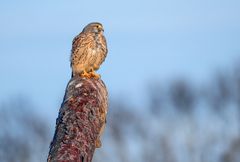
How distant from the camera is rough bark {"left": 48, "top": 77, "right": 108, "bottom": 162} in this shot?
3256 mm

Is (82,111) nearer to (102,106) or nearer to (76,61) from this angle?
(102,106)

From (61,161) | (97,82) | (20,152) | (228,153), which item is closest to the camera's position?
(61,161)

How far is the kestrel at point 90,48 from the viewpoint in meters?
13.9

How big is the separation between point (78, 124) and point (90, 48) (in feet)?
35.4

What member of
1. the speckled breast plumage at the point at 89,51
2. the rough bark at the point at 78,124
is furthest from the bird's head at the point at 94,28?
the rough bark at the point at 78,124

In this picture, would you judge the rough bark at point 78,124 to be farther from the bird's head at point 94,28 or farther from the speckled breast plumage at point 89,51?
the bird's head at point 94,28

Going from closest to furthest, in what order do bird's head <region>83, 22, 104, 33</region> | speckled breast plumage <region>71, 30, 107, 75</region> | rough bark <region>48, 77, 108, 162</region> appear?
rough bark <region>48, 77, 108, 162</region> → speckled breast plumage <region>71, 30, 107, 75</region> → bird's head <region>83, 22, 104, 33</region>

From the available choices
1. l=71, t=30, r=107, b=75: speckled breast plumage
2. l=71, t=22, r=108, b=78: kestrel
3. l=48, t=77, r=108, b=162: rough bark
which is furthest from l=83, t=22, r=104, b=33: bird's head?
l=48, t=77, r=108, b=162: rough bark

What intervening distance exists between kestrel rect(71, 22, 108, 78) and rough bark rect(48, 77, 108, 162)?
31.1 ft

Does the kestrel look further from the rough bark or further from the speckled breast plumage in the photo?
the rough bark

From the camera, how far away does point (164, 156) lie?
211ft

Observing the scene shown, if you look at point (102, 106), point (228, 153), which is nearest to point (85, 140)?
point (102, 106)

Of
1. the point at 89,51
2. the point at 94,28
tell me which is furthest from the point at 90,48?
the point at 94,28

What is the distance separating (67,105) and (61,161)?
0.80 metres
